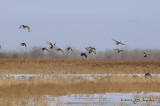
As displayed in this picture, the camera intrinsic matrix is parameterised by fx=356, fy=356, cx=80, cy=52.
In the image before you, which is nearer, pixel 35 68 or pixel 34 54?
pixel 35 68

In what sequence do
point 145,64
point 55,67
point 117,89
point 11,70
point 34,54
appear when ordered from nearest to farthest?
point 117,89 → point 11,70 → point 55,67 → point 145,64 → point 34,54

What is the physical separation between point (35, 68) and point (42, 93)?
28.2m

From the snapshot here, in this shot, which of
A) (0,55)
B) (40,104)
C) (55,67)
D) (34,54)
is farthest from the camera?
(34,54)

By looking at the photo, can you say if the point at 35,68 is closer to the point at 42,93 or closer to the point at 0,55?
the point at 42,93

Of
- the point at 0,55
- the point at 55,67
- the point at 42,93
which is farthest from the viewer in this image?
the point at 0,55

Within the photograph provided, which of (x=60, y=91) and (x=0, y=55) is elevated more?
(x=0, y=55)

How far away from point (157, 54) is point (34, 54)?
3902 centimetres

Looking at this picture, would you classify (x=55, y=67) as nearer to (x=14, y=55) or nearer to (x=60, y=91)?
(x=60, y=91)

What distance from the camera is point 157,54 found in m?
113

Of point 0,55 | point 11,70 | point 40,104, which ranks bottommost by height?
point 40,104

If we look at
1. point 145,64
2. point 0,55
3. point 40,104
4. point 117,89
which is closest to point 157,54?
point 0,55

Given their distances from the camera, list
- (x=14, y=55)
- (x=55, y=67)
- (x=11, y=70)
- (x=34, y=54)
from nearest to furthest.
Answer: (x=11, y=70) → (x=55, y=67) → (x=14, y=55) → (x=34, y=54)

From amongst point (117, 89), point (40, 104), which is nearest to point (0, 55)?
point (117, 89)

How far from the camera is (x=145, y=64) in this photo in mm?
52312
